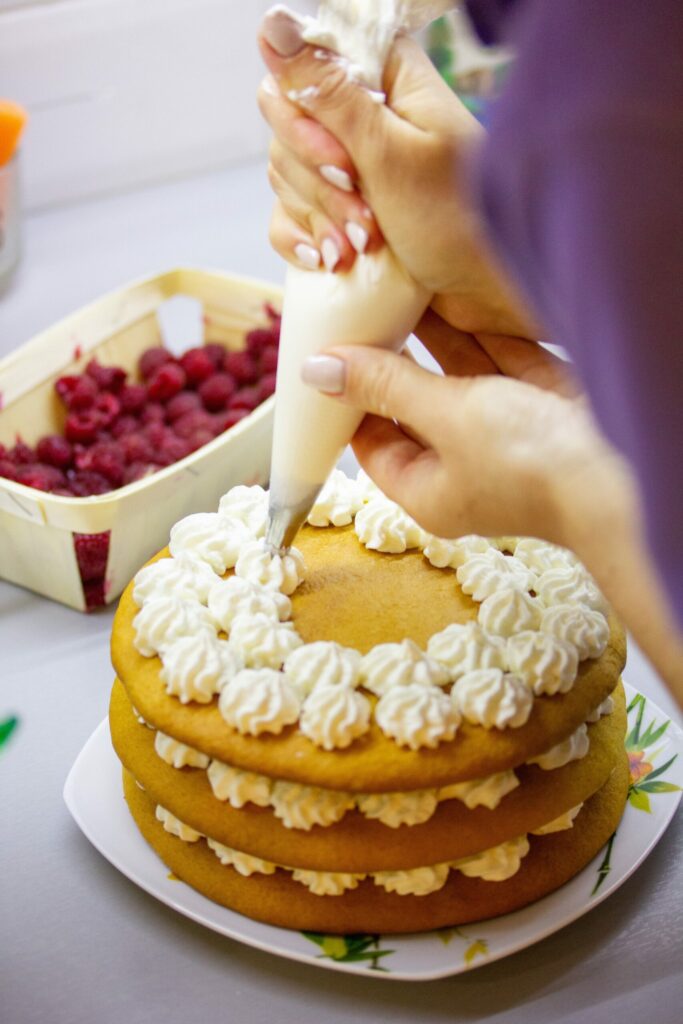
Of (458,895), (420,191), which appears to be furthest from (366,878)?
(420,191)

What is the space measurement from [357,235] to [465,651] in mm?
342

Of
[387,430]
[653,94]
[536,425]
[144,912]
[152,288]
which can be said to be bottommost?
[144,912]

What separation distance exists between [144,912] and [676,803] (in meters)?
0.47

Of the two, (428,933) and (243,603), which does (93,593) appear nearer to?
(243,603)

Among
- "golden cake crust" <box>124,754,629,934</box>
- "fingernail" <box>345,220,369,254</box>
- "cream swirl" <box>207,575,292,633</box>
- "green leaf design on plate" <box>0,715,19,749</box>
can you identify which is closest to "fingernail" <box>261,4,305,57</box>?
"fingernail" <box>345,220,369,254</box>

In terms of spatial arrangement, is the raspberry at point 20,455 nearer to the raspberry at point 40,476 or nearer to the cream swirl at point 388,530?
the raspberry at point 40,476

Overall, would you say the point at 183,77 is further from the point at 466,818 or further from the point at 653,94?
the point at 653,94

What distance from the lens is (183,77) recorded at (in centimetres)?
213

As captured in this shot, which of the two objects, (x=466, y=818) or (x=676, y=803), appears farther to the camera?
(x=676, y=803)

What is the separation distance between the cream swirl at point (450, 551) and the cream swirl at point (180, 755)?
0.28m

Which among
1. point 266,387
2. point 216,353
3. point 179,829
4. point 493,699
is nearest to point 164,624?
point 179,829

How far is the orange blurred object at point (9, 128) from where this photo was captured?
172 centimetres

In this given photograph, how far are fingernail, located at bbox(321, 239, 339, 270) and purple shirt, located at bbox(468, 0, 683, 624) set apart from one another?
1.03ft

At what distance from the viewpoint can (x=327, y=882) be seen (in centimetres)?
97
